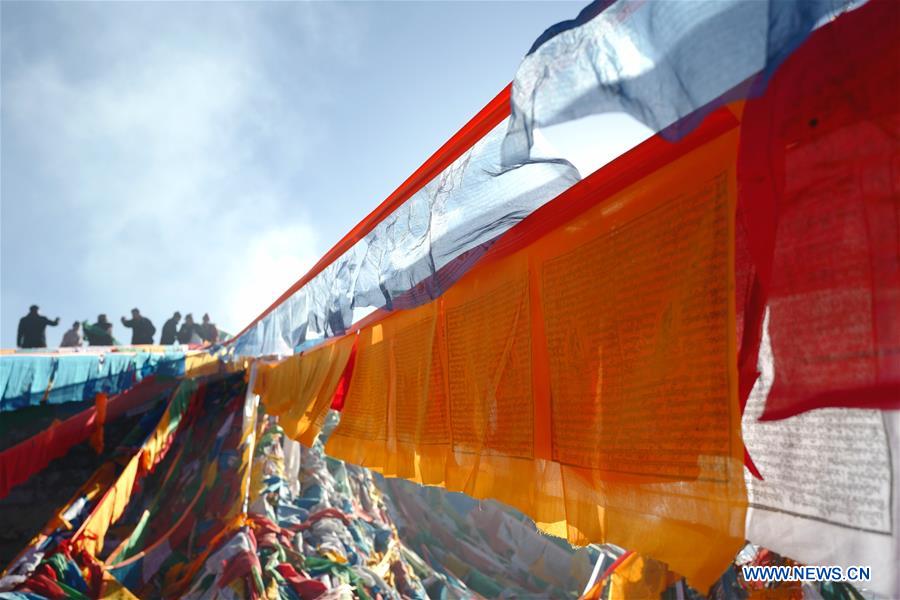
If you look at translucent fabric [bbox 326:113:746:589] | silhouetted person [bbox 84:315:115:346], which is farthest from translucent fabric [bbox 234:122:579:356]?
silhouetted person [bbox 84:315:115:346]

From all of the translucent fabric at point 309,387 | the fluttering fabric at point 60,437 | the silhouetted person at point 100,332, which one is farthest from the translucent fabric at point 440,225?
the silhouetted person at point 100,332

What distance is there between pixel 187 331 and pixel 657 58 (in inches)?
567

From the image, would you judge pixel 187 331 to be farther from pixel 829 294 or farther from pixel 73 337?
pixel 829 294

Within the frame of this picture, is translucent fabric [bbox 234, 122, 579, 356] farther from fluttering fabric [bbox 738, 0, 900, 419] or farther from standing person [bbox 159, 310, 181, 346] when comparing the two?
standing person [bbox 159, 310, 181, 346]

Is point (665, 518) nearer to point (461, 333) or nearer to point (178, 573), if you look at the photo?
point (461, 333)

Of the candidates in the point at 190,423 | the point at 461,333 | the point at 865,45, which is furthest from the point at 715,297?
the point at 190,423

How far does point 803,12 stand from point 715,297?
53 centimetres

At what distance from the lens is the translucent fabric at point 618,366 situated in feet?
3.87

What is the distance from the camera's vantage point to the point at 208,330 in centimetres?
1410

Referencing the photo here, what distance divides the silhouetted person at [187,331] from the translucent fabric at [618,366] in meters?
12.8

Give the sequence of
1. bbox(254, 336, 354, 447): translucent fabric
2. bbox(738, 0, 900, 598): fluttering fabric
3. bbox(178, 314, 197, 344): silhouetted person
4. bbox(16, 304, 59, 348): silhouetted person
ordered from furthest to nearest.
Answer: bbox(178, 314, 197, 344): silhouetted person → bbox(16, 304, 59, 348): silhouetted person → bbox(254, 336, 354, 447): translucent fabric → bbox(738, 0, 900, 598): fluttering fabric

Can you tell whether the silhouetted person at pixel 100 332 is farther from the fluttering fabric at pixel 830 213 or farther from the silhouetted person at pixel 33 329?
the fluttering fabric at pixel 830 213

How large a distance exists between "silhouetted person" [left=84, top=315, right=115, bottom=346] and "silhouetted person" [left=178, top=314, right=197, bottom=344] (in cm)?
219

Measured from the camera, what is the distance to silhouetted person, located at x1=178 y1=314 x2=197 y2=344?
1358 cm
